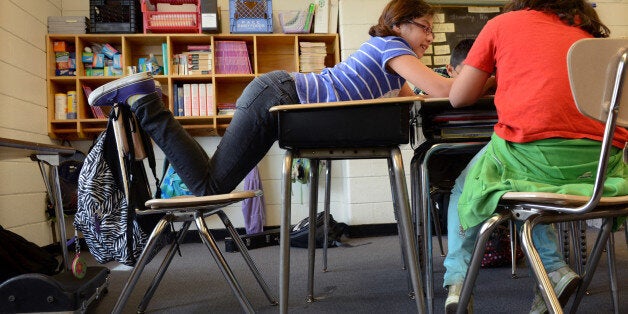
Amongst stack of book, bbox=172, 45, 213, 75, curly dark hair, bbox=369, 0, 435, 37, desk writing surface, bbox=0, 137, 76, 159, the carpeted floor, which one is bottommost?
the carpeted floor

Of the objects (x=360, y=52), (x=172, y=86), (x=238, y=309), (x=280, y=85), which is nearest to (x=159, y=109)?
(x=280, y=85)

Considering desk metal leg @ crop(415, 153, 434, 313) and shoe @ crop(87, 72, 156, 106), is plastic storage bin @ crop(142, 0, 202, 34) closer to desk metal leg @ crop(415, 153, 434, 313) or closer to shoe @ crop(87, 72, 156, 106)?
shoe @ crop(87, 72, 156, 106)

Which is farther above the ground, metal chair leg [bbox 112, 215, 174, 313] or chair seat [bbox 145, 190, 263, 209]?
chair seat [bbox 145, 190, 263, 209]

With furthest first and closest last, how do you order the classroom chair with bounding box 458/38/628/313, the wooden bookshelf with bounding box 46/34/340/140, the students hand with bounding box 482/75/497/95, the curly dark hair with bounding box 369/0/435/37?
the wooden bookshelf with bounding box 46/34/340/140
the curly dark hair with bounding box 369/0/435/37
the students hand with bounding box 482/75/497/95
the classroom chair with bounding box 458/38/628/313

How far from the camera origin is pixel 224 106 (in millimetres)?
3713

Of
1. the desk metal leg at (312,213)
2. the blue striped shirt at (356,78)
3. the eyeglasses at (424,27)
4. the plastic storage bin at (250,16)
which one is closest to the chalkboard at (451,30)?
the plastic storage bin at (250,16)

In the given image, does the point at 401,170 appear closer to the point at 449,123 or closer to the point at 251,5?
the point at 449,123

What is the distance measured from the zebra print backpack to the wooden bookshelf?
2.21 m

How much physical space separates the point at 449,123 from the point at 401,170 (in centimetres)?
28

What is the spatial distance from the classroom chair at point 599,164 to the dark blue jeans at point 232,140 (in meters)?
0.81

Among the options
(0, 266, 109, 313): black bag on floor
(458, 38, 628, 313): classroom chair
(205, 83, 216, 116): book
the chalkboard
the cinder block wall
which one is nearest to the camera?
(458, 38, 628, 313): classroom chair

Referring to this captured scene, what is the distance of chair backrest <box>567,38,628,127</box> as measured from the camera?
0.78m

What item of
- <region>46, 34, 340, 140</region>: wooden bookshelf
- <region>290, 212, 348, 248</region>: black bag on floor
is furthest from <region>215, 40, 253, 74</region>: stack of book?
<region>290, 212, 348, 248</region>: black bag on floor

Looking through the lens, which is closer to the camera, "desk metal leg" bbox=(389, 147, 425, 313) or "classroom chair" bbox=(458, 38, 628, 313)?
"classroom chair" bbox=(458, 38, 628, 313)
